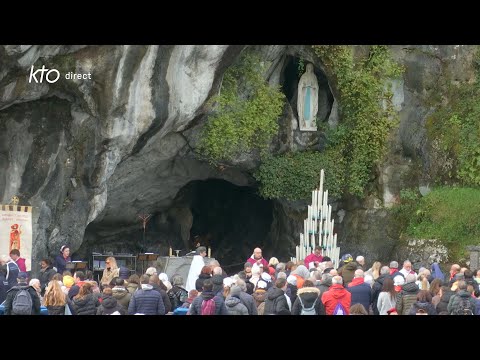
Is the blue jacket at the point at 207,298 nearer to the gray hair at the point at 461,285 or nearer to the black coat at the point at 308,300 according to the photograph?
the black coat at the point at 308,300

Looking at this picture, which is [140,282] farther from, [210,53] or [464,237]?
[464,237]

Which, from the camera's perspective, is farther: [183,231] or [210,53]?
[183,231]

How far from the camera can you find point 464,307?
19297mm

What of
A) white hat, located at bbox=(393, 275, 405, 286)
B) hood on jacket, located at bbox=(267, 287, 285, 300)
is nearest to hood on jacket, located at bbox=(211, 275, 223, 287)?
hood on jacket, located at bbox=(267, 287, 285, 300)

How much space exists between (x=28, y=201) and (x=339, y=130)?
24.7 feet

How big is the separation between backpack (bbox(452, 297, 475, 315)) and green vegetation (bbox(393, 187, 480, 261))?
1073cm

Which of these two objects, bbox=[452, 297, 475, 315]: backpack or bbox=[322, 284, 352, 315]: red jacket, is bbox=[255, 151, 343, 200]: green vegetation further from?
bbox=[452, 297, 475, 315]: backpack

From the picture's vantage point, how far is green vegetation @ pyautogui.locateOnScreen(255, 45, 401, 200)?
31.8 metres

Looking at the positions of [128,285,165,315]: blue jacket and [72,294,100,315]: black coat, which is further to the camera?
[72,294,100,315]: black coat

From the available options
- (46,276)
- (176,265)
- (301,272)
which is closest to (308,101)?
(176,265)

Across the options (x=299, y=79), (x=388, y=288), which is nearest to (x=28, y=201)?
(x=299, y=79)

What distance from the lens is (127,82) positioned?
1113 inches

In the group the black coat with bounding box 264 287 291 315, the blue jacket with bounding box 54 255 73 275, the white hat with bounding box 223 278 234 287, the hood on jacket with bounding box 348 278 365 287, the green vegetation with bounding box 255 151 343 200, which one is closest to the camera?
the black coat with bounding box 264 287 291 315

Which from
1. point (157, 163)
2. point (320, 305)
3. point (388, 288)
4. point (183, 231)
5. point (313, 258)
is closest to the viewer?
point (320, 305)
